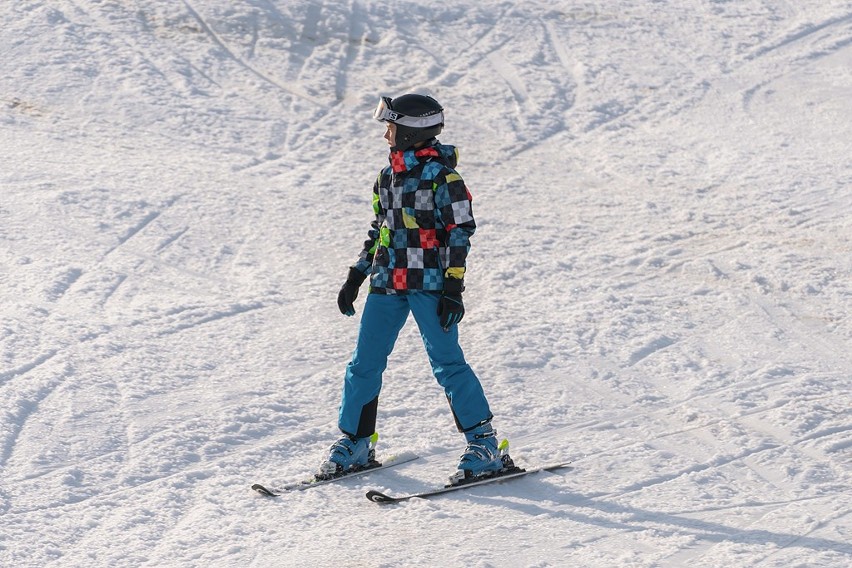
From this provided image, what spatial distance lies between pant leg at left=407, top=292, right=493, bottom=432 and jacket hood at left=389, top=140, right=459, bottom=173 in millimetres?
537

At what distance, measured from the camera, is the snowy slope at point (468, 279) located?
4.66 metres

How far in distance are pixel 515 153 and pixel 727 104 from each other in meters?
2.37

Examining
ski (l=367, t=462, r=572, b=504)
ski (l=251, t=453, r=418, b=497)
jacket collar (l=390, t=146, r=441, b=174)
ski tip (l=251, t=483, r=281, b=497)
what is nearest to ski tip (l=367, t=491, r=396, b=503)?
ski (l=367, t=462, r=572, b=504)

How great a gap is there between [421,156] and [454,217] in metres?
0.31

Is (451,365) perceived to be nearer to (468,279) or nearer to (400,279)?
(400,279)

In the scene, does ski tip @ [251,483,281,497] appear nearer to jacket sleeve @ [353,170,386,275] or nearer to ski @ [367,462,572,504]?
ski @ [367,462,572,504]

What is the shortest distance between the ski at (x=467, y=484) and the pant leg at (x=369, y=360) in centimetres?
38

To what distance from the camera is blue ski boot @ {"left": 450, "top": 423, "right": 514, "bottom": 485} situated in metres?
4.97

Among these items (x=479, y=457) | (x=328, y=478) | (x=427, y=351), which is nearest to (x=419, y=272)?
(x=427, y=351)

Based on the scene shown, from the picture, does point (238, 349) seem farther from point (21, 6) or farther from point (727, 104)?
point (21, 6)

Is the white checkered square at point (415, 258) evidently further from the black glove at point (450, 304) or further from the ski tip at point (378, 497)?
the ski tip at point (378, 497)

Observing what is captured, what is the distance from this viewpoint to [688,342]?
657cm

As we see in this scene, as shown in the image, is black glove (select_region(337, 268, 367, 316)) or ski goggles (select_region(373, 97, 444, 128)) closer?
ski goggles (select_region(373, 97, 444, 128))

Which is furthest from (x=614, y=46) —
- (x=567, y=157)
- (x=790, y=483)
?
(x=790, y=483)
